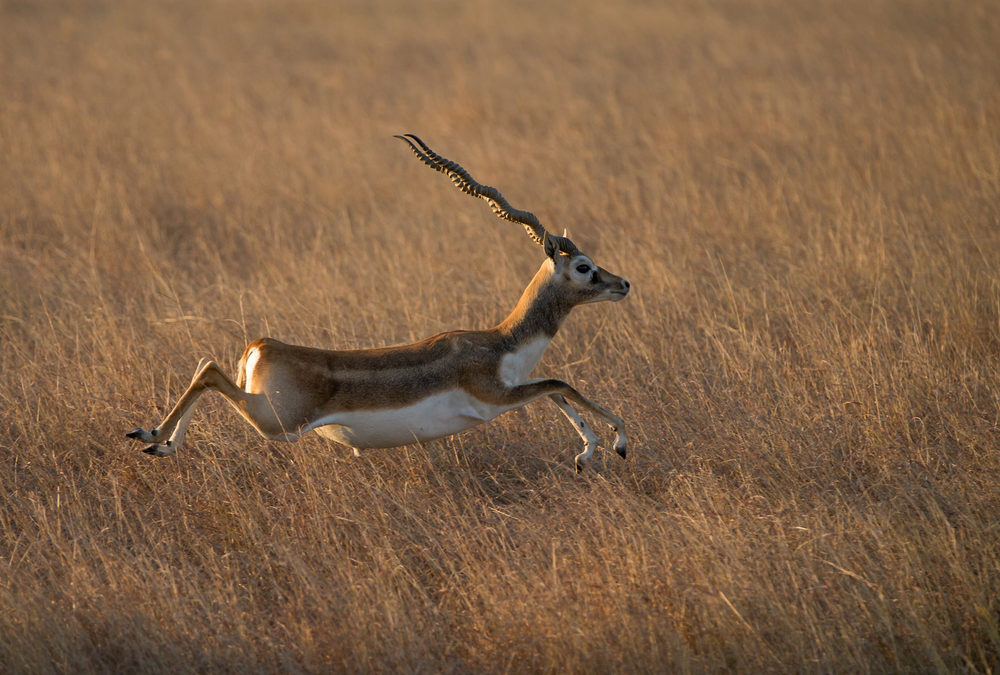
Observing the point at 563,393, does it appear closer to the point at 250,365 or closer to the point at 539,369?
the point at 250,365

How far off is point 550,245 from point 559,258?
0.35 feet

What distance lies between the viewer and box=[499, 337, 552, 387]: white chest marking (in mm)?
4621

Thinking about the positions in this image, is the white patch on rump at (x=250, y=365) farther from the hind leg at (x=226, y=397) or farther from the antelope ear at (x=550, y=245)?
the antelope ear at (x=550, y=245)

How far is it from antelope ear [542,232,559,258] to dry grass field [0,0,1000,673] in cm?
108

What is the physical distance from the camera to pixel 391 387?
436 centimetres

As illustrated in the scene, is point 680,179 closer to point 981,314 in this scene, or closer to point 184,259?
point 981,314

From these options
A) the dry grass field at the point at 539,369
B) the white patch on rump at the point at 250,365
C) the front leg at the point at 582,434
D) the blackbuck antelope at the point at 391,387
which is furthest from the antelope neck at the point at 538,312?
the white patch on rump at the point at 250,365

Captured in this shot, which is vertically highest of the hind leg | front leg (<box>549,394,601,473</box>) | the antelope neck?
the antelope neck

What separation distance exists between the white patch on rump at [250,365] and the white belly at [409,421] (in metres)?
0.36

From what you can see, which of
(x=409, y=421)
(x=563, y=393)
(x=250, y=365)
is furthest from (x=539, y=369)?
(x=250, y=365)

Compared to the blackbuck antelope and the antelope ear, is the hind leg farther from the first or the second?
the antelope ear

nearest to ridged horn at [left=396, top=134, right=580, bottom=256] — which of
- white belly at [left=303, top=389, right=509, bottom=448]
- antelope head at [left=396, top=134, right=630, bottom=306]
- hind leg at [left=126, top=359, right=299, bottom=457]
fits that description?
antelope head at [left=396, top=134, right=630, bottom=306]

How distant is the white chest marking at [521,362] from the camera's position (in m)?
4.62

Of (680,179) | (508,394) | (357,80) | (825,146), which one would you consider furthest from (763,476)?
(357,80)
